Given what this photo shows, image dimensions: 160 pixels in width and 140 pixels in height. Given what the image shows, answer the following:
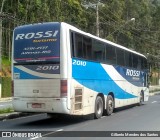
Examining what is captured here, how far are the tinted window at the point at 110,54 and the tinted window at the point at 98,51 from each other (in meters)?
→ 0.55

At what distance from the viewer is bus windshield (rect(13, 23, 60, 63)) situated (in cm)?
1427

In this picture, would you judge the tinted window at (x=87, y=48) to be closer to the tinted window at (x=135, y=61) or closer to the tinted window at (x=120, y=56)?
the tinted window at (x=120, y=56)

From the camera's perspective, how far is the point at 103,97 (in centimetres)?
1742

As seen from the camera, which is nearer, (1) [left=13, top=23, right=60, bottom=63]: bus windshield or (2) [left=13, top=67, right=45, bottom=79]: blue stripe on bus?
(1) [left=13, top=23, right=60, bottom=63]: bus windshield

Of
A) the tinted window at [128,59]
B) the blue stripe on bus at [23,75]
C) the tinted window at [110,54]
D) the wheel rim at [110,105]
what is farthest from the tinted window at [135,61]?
the blue stripe on bus at [23,75]

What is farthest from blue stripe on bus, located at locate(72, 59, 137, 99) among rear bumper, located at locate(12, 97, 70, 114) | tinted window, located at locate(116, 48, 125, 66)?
tinted window, located at locate(116, 48, 125, 66)

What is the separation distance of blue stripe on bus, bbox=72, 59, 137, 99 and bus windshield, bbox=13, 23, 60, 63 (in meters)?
0.92

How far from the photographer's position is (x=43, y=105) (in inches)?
557

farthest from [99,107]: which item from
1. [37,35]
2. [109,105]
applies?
[37,35]

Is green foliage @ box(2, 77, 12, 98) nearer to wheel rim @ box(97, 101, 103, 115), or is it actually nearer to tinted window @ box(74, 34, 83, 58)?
wheel rim @ box(97, 101, 103, 115)

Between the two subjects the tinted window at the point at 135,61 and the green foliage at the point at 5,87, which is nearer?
the tinted window at the point at 135,61

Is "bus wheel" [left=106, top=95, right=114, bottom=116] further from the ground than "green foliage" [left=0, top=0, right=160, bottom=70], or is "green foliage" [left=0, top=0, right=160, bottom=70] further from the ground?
"green foliage" [left=0, top=0, right=160, bottom=70]

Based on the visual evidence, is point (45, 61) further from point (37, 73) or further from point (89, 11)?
point (89, 11)

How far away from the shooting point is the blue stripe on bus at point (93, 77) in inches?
582
